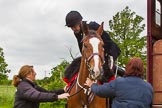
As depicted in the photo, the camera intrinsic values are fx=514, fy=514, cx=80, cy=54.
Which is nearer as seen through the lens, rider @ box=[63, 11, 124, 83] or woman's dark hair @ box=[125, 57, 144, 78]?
woman's dark hair @ box=[125, 57, 144, 78]

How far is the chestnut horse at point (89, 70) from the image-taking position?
7.29m

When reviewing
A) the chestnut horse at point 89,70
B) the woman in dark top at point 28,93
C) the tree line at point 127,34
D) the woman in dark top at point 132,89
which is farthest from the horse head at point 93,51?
the tree line at point 127,34

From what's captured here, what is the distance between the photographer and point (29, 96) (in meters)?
8.02

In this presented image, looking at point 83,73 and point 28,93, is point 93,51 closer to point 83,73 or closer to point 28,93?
point 83,73

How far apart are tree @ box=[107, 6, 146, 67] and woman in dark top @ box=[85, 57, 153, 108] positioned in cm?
2714

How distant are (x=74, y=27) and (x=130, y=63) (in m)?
2.17

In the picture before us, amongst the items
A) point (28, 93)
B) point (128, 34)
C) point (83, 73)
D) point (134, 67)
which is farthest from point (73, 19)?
point (128, 34)

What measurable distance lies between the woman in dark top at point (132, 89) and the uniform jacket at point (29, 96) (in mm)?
1517

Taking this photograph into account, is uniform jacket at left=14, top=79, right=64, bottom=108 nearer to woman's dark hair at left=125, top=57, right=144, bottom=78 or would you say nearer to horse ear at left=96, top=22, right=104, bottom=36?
horse ear at left=96, top=22, right=104, bottom=36

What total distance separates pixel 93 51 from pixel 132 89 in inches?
41.7

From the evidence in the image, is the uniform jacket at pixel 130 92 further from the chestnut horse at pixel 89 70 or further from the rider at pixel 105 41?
the rider at pixel 105 41

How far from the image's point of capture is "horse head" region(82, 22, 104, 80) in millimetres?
7203

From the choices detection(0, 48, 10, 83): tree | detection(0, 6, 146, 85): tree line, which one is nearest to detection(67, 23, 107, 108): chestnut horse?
detection(0, 6, 146, 85): tree line

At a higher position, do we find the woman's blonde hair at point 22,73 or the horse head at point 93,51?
the horse head at point 93,51
